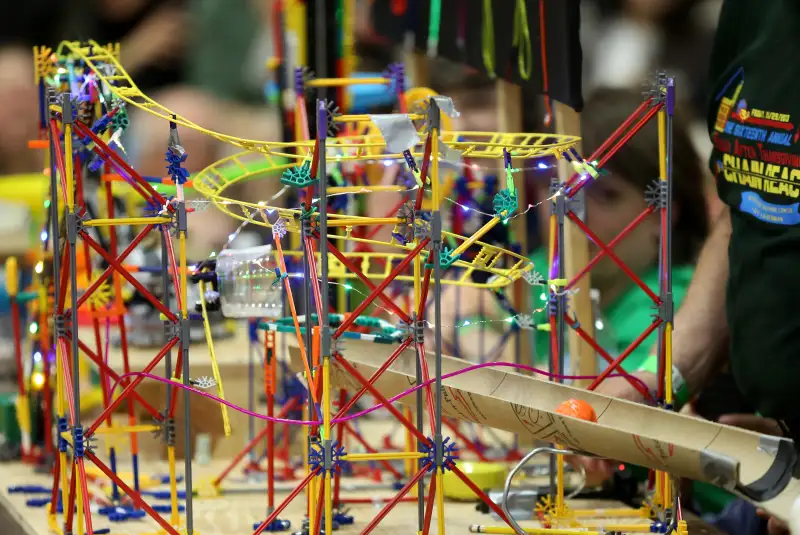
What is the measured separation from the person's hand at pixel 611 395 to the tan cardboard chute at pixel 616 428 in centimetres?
27

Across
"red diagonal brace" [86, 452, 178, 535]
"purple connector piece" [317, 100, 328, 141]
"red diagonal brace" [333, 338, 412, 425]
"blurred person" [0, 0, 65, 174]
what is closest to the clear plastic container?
"red diagonal brace" [333, 338, 412, 425]

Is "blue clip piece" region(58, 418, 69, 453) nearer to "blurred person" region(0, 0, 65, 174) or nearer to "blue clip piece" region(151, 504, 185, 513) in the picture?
"blue clip piece" region(151, 504, 185, 513)

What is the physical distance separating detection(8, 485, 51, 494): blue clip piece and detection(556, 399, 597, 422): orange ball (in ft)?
5.99

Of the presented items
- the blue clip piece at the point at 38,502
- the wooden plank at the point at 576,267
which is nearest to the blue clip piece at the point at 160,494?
the blue clip piece at the point at 38,502

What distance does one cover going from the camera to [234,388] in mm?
5156

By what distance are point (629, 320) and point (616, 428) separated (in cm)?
181

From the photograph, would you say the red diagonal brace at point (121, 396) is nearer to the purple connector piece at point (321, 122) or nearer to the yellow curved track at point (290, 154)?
the yellow curved track at point (290, 154)

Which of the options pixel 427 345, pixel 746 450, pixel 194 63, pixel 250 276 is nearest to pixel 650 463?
pixel 746 450

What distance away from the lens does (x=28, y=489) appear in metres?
4.17

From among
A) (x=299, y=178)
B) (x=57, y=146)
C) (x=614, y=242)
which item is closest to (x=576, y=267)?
(x=614, y=242)

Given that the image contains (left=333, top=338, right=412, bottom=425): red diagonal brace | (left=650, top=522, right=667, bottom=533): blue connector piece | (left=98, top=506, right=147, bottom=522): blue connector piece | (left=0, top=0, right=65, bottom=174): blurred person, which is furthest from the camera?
(left=0, top=0, right=65, bottom=174): blurred person

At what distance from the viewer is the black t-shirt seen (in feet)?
11.8

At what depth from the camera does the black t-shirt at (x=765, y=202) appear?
3.59m

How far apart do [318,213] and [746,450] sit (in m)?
1.18
